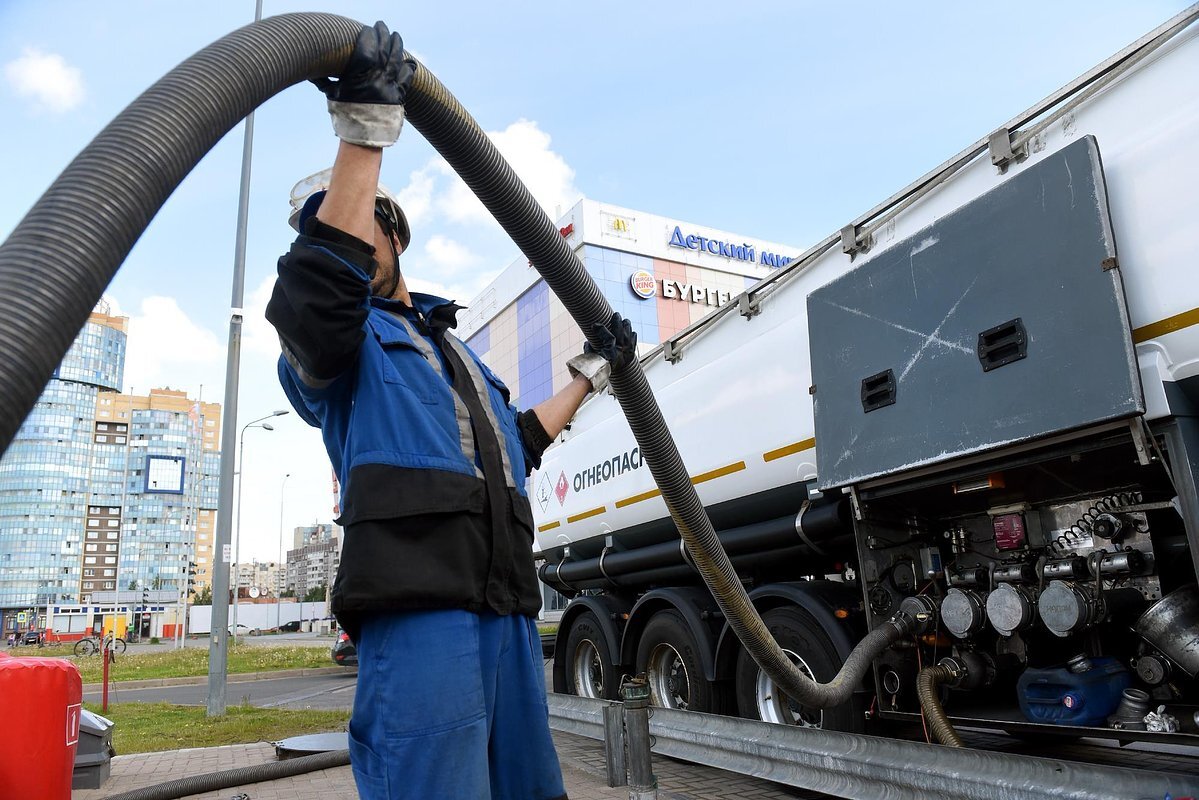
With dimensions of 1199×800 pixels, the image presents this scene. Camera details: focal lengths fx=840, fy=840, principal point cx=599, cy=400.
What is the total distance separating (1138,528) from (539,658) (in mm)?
3224

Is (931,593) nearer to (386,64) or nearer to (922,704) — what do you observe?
(922,704)

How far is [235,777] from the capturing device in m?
5.43

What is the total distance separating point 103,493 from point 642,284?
89935 mm

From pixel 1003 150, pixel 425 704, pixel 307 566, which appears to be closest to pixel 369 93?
pixel 425 704

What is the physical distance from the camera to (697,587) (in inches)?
256

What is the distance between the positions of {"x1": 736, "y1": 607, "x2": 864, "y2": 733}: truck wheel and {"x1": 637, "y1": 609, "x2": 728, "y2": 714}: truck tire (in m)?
0.34

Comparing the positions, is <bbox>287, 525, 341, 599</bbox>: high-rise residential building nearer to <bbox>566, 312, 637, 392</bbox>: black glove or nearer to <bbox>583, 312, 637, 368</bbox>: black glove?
<bbox>566, 312, 637, 392</bbox>: black glove

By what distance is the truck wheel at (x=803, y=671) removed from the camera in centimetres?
477

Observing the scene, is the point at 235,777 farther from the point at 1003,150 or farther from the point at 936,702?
the point at 1003,150

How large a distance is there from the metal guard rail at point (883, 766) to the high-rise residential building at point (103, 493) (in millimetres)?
95885

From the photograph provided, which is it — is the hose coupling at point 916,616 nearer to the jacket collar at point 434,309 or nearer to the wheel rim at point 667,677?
the wheel rim at point 667,677

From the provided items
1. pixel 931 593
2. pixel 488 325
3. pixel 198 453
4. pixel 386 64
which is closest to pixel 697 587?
pixel 931 593

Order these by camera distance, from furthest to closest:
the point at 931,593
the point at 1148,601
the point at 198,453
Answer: the point at 198,453 < the point at 931,593 < the point at 1148,601

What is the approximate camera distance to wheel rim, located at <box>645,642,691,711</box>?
A: 6.52m
